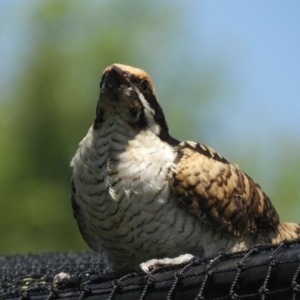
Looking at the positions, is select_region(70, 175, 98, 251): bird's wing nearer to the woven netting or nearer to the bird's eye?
the bird's eye

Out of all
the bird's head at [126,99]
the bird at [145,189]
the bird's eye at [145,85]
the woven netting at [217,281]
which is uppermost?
the bird's eye at [145,85]

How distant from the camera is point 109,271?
4441 mm

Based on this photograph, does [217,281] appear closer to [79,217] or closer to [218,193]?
[218,193]

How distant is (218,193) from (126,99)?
0.64 m

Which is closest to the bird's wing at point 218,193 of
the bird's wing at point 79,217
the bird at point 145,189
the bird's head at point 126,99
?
the bird at point 145,189

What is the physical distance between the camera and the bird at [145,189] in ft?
13.3

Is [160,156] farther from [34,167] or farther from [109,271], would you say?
[34,167]

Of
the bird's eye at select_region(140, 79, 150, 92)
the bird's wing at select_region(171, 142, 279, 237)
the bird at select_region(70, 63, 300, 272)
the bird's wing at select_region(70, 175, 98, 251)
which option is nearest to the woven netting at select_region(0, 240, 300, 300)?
the bird at select_region(70, 63, 300, 272)

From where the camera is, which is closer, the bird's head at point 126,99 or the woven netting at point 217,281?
the woven netting at point 217,281

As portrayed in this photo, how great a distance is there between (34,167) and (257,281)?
1200 cm

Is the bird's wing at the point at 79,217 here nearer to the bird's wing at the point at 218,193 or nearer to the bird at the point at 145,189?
the bird at the point at 145,189

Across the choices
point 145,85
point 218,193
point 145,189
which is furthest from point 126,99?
point 218,193

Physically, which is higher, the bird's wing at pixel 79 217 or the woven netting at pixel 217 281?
the bird's wing at pixel 79 217

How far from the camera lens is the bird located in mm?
4039
